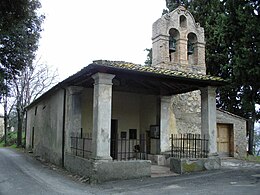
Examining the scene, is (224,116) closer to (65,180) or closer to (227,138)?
(227,138)

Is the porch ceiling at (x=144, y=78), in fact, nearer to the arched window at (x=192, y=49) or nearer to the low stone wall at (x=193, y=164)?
the arched window at (x=192, y=49)

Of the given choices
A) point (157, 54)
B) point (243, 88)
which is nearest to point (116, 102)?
point (157, 54)

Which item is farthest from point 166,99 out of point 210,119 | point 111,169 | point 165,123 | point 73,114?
point 111,169

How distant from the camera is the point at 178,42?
12445mm

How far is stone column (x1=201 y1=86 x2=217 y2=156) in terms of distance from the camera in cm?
1024

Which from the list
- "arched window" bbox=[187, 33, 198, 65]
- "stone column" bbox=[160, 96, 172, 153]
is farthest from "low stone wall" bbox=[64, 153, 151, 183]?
"arched window" bbox=[187, 33, 198, 65]

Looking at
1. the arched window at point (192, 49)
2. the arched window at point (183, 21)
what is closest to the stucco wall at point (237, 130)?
the arched window at point (192, 49)

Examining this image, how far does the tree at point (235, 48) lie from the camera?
12.3 metres

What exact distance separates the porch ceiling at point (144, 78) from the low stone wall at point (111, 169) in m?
2.67

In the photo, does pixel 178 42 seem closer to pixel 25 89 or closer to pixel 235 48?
pixel 235 48

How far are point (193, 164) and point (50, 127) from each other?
7.52m

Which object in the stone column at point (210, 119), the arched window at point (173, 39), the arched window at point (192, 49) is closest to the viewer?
the stone column at point (210, 119)

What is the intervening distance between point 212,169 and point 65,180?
16.5ft

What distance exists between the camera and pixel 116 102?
13.5 metres
